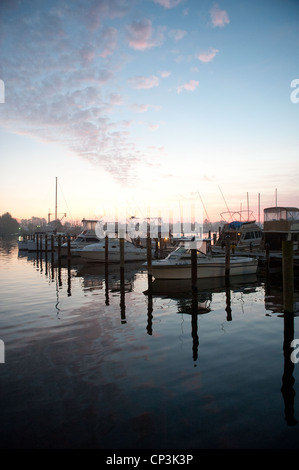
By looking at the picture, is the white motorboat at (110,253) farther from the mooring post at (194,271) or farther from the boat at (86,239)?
the mooring post at (194,271)

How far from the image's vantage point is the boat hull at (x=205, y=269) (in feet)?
60.7

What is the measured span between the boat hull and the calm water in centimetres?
499

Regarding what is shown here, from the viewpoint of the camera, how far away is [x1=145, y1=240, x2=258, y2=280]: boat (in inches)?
730

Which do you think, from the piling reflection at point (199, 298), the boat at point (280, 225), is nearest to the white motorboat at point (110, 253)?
the piling reflection at point (199, 298)

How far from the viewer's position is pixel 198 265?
759 inches

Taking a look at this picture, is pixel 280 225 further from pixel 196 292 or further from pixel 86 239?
pixel 86 239

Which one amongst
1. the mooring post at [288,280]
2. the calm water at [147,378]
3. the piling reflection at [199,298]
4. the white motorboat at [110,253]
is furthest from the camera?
the white motorboat at [110,253]

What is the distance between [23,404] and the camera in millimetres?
5711

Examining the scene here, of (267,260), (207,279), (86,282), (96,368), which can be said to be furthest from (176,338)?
(267,260)

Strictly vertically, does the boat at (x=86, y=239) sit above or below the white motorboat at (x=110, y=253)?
above

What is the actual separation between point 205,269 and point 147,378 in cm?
1355

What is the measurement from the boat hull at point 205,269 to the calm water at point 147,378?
196 inches
